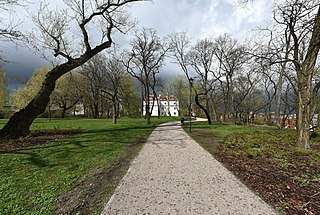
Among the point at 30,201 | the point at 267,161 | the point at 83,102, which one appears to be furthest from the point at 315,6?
the point at 83,102

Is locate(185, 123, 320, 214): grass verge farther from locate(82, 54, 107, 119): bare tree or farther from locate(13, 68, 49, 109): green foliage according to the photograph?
locate(13, 68, 49, 109): green foliage

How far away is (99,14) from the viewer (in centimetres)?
1109

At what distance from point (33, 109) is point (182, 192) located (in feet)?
34.1

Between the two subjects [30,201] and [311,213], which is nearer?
[311,213]

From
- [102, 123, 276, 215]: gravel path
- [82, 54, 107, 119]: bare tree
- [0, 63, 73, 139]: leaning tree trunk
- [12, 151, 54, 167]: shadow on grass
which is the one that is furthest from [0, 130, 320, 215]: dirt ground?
[82, 54, 107, 119]: bare tree

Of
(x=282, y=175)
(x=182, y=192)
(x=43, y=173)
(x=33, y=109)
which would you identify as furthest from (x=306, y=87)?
(x=33, y=109)

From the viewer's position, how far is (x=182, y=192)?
3.67 meters

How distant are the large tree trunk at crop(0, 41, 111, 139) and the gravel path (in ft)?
26.6

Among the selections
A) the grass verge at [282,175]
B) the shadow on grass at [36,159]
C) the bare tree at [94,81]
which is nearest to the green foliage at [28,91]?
the bare tree at [94,81]

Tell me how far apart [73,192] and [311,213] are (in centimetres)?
447

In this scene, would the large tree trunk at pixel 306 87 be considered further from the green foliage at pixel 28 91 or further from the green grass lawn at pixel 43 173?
the green foliage at pixel 28 91

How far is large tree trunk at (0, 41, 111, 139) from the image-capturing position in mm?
9523

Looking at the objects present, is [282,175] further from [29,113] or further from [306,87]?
[29,113]

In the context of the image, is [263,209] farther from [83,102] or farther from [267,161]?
[83,102]
